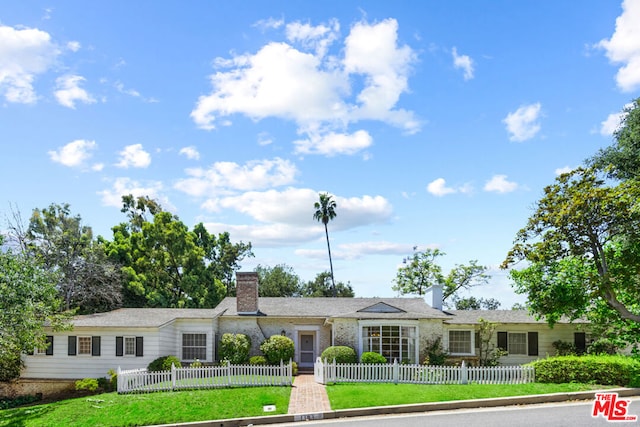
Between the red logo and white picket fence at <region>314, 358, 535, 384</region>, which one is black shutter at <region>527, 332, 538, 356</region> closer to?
white picket fence at <region>314, 358, 535, 384</region>

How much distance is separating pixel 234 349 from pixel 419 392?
36.0ft

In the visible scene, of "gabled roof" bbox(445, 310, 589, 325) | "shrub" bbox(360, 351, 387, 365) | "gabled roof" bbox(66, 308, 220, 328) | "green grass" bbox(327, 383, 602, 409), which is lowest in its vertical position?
"green grass" bbox(327, 383, 602, 409)

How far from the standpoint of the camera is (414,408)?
18.6m

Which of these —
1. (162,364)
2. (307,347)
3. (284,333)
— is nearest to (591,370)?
(307,347)

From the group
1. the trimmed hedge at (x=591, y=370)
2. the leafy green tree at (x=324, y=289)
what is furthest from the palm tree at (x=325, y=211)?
the trimmed hedge at (x=591, y=370)

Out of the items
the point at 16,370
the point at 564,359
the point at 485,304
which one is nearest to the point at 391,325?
the point at 564,359

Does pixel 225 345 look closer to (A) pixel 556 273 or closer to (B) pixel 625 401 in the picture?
(A) pixel 556 273

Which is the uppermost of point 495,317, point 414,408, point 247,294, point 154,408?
point 247,294

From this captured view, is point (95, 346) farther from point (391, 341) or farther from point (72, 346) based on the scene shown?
point (391, 341)

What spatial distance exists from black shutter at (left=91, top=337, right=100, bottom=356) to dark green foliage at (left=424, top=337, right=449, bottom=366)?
51.9 feet

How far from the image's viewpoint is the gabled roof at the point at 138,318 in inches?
1046

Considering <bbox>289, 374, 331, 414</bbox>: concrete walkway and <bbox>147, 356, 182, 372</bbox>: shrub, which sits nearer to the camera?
<bbox>289, 374, 331, 414</bbox>: concrete walkway

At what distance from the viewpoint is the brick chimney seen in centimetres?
3056

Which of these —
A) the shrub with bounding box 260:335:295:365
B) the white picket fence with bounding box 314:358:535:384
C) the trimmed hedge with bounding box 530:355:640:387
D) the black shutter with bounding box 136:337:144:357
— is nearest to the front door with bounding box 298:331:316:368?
the shrub with bounding box 260:335:295:365
